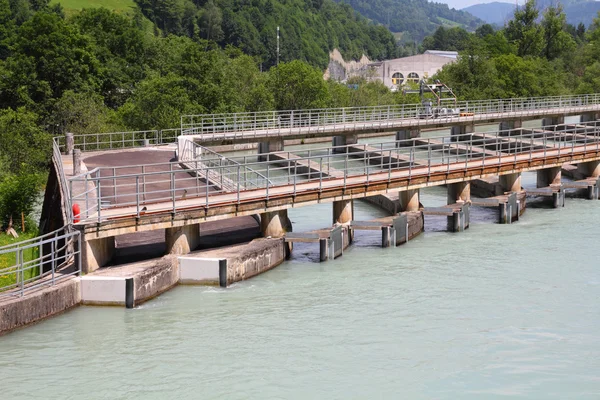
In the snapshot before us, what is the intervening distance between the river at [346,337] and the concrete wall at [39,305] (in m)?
0.26

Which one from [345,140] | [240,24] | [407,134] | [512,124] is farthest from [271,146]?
[240,24]

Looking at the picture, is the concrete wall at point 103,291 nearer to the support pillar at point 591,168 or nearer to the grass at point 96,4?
the support pillar at point 591,168

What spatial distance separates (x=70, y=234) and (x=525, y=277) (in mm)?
13038

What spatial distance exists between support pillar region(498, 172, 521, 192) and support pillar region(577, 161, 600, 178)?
6458mm

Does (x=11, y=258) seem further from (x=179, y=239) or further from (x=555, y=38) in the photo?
(x=555, y=38)

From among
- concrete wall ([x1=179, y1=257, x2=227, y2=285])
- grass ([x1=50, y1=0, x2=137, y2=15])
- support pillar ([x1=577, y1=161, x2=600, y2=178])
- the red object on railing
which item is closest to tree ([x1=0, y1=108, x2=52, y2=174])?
the red object on railing

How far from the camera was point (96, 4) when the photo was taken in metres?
149

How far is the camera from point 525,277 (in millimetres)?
25969

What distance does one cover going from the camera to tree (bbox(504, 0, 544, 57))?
4966 inches

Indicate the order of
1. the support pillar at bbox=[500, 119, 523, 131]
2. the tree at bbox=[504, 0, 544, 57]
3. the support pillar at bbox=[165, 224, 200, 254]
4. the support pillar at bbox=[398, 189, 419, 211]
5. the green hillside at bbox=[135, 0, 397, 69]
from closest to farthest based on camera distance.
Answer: the support pillar at bbox=[165, 224, 200, 254]
the support pillar at bbox=[398, 189, 419, 211]
the support pillar at bbox=[500, 119, 523, 131]
the tree at bbox=[504, 0, 544, 57]
the green hillside at bbox=[135, 0, 397, 69]

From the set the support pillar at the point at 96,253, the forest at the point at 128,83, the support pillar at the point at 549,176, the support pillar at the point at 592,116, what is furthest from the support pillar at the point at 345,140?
the support pillar at the point at 96,253

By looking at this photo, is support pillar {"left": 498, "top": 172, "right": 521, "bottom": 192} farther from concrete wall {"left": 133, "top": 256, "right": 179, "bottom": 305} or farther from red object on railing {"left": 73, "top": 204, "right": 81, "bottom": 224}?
red object on railing {"left": 73, "top": 204, "right": 81, "bottom": 224}

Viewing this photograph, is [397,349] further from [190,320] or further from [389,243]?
[389,243]

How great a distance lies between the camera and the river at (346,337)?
1814 cm
